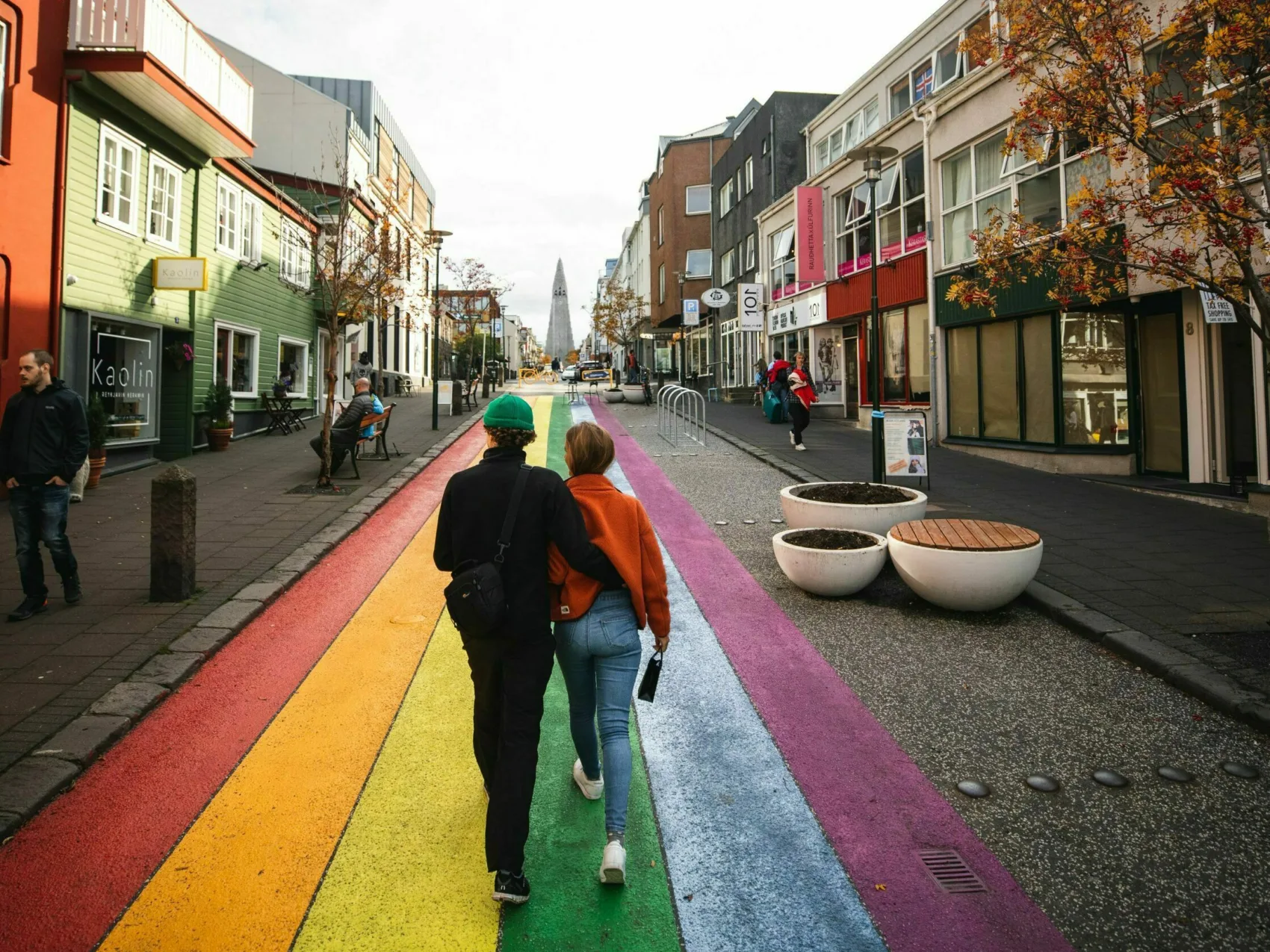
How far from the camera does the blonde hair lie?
11.2ft

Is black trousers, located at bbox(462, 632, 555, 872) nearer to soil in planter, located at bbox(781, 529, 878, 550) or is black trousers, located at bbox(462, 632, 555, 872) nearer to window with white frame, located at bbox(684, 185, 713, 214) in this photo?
soil in planter, located at bbox(781, 529, 878, 550)

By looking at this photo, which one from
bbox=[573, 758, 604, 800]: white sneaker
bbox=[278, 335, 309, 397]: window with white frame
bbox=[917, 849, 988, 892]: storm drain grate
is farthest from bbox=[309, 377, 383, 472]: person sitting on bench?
bbox=[917, 849, 988, 892]: storm drain grate

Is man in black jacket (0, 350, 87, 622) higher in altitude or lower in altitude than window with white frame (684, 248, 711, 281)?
lower

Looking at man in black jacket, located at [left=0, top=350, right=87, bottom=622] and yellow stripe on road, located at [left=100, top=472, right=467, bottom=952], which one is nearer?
yellow stripe on road, located at [left=100, top=472, right=467, bottom=952]

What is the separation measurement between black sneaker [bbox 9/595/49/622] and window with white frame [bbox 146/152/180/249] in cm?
1059

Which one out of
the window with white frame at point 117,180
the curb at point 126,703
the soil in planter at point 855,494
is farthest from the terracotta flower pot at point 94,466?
the soil in planter at point 855,494

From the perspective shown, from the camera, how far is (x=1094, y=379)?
13438 mm

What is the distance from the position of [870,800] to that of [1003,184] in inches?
570

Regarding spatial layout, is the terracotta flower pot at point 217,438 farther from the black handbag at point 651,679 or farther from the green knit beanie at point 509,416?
the black handbag at point 651,679

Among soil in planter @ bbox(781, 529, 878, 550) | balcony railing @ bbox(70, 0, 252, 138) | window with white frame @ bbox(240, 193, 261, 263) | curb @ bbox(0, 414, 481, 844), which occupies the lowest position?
curb @ bbox(0, 414, 481, 844)

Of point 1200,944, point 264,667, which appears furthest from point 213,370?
point 1200,944

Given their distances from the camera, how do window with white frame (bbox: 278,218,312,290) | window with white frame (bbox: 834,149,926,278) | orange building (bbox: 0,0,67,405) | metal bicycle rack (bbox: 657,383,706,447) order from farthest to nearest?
window with white frame (bbox: 278,218,312,290), metal bicycle rack (bbox: 657,383,706,447), window with white frame (bbox: 834,149,926,278), orange building (bbox: 0,0,67,405)

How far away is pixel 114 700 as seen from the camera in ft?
15.3

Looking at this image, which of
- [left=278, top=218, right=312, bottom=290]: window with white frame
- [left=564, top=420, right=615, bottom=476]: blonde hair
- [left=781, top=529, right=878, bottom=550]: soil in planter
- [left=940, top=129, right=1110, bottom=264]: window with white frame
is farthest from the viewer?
[left=278, top=218, right=312, bottom=290]: window with white frame
